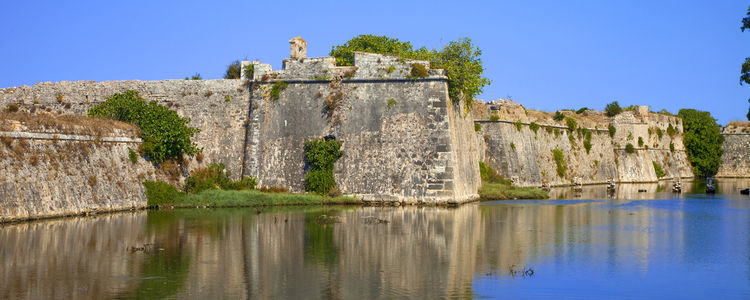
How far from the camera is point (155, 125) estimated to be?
3519 centimetres

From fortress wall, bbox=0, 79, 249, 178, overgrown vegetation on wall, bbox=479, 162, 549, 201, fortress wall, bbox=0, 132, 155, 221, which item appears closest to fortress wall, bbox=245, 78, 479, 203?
fortress wall, bbox=0, 79, 249, 178

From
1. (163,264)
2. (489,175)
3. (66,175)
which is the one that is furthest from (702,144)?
(163,264)

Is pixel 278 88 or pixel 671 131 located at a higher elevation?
pixel 671 131

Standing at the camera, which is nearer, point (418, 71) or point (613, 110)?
point (418, 71)

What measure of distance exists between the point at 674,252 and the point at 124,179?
21661 millimetres

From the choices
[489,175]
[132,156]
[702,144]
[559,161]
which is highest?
[702,144]

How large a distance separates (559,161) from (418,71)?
27.7 metres

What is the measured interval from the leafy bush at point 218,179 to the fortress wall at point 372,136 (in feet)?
2.09

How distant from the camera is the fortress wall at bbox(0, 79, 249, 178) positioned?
38562 millimetres

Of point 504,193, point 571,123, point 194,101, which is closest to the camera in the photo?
point 194,101

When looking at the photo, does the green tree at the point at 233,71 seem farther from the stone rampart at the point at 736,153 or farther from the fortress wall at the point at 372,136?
the stone rampart at the point at 736,153

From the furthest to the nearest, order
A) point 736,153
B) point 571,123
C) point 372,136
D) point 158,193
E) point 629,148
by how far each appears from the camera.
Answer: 1. point 736,153
2. point 629,148
3. point 571,123
4. point 372,136
5. point 158,193

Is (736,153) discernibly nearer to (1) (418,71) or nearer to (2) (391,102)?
(1) (418,71)

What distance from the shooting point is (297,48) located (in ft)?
124
